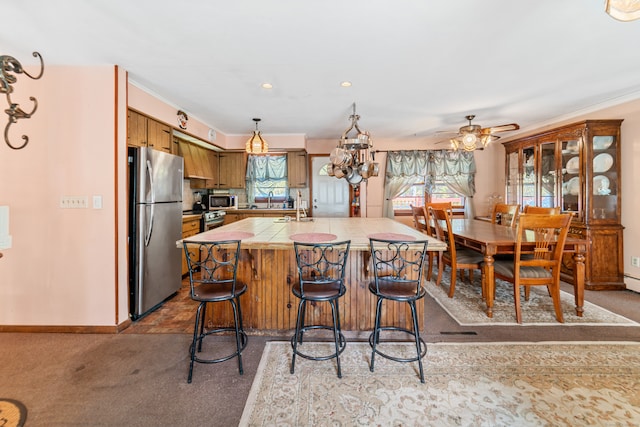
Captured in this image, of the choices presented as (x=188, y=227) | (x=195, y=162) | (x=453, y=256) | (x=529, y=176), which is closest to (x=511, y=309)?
(x=453, y=256)

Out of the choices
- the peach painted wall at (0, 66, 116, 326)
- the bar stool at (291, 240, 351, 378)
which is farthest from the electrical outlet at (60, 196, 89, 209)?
the bar stool at (291, 240, 351, 378)

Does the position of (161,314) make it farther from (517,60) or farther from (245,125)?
(517,60)

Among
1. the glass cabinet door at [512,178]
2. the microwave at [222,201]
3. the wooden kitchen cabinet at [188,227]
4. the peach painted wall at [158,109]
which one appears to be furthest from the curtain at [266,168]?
the glass cabinet door at [512,178]

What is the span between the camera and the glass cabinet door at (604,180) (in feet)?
11.3

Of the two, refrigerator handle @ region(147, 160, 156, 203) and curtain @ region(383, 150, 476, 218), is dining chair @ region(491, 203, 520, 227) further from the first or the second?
refrigerator handle @ region(147, 160, 156, 203)

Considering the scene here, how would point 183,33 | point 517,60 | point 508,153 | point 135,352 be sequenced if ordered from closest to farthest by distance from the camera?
point 183,33
point 135,352
point 517,60
point 508,153

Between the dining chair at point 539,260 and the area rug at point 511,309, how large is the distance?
0.15 metres

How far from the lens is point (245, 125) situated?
4469mm

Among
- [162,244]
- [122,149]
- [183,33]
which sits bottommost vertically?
[162,244]

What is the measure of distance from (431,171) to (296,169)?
2808mm

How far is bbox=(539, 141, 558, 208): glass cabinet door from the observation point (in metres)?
4.03

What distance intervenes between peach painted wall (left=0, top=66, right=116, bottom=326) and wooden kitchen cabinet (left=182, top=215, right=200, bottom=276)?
1.30 m

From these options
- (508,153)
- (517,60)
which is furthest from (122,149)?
(508,153)

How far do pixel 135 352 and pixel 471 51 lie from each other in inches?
145
